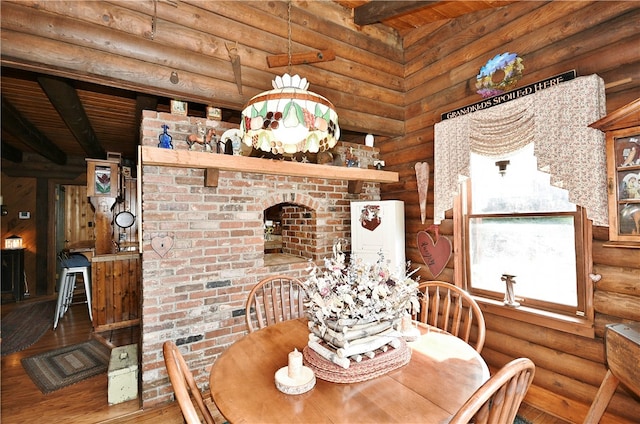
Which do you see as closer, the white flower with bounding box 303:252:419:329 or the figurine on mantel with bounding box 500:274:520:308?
the white flower with bounding box 303:252:419:329

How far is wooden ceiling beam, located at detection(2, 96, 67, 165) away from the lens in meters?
3.44

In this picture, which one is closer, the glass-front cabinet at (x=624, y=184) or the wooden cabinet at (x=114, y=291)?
the glass-front cabinet at (x=624, y=184)

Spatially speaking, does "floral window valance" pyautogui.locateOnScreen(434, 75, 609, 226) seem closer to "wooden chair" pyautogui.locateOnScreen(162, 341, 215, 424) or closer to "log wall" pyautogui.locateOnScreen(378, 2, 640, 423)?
"log wall" pyautogui.locateOnScreen(378, 2, 640, 423)

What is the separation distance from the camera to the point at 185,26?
7.29 feet

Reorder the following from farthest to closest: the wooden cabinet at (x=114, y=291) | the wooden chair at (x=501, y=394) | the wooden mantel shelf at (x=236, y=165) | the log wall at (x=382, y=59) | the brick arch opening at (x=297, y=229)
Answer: the wooden cabinet at (x=114, y=291)
the brick arch opening at (x=297, y=229)
the wooden mantel shelf at (x=236, y=165)
the log wall at (x=382, y=59)
the wooden chair at (x=501, y=394)

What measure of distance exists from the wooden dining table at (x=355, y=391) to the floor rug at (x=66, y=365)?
241 centimetres

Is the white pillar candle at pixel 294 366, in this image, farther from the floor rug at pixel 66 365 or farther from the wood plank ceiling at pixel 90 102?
the floor rug at pixel 66 365

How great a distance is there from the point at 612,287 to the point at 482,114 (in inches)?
60.5

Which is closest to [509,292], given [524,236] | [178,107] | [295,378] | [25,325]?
[524,236]

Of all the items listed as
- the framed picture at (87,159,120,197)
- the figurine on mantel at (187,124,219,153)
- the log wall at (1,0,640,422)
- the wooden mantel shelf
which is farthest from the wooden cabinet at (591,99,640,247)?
the framed picture at (87,159,120,197)

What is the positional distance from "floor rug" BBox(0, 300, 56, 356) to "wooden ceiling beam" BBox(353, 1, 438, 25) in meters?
5.32

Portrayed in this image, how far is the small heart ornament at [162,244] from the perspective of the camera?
2355 mm

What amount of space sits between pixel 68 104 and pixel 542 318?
176 inches

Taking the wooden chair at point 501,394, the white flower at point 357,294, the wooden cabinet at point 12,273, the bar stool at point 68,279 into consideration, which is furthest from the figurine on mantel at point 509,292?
the wooden cabinet at point 12,273
